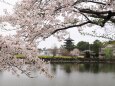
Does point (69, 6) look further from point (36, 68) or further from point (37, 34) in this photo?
point (36, 68)

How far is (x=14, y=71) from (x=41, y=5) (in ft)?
4.88

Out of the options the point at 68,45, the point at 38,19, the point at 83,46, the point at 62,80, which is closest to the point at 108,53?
the point at 83,46

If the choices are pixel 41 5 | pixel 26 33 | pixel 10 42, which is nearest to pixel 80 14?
pixel 41 5

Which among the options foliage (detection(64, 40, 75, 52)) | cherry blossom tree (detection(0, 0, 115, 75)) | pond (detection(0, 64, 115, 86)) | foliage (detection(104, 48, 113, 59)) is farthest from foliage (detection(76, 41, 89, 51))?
cherry blossom tree (detection(0, 0, 115, 75))

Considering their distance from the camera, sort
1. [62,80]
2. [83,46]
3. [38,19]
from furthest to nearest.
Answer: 1. [83,46]
2. [62,80]
3. [38,19]

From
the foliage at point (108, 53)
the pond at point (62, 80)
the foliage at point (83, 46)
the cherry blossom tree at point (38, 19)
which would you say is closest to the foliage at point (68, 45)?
the foliage at point (83, 46)

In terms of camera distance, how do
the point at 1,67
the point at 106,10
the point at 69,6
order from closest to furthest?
the point at 1,67 → the point at 69,6 → the point at 106,10

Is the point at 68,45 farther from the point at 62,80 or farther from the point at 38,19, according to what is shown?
the point at 38,19

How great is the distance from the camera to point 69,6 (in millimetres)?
5594

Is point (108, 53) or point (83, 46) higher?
point (83, 46)

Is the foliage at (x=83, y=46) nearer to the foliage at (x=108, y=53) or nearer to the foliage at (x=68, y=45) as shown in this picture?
the foliage at (x=68, y=45)

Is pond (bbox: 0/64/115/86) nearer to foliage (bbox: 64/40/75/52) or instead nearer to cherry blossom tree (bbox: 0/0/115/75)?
cherry blossom tree (bbox: 0/0/115/75)

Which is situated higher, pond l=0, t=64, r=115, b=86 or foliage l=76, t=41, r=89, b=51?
foliage l=76, t=41, r=89, b=51

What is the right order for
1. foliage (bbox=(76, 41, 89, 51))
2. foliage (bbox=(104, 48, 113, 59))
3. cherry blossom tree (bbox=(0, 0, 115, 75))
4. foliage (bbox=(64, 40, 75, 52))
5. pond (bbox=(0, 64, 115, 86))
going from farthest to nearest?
foliage (bbox=(76, 41, 89, 51)) → foliage (bbox=(64, 40, 75, 52)) → foliage (bbox=(104, 48, 113, 59)) → pond (bbox=(0, 64, 115, 86)) → cherry blossom tree (bbox=(0, 0, 115, 75))
